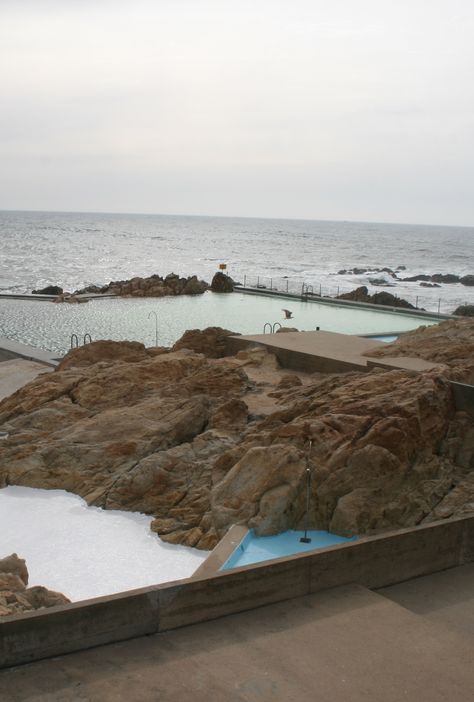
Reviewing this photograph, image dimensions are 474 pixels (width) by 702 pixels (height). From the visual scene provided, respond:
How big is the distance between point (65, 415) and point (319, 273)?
6267cm

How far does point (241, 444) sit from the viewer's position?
10.2 metres

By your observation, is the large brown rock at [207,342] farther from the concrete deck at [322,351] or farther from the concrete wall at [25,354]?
the concrete wall at [25,354]

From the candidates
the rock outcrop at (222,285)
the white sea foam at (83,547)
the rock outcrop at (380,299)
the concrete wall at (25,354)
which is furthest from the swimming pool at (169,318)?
the white sea foam at (83,547)

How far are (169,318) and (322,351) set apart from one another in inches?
511

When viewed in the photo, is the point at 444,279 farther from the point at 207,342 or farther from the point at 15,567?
the point at 15,567

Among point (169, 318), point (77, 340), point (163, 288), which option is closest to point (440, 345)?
point (77, 340)

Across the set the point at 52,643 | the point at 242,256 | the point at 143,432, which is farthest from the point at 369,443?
the point at 242,256

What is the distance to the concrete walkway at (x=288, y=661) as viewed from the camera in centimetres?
485

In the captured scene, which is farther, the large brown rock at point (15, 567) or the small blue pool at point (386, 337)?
the small blue pool at point (386, 337)

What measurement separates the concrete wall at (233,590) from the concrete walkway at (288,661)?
90 millimetres

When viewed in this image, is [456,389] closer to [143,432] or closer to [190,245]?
[143,432]

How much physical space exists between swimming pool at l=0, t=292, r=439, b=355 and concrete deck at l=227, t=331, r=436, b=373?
596 cm

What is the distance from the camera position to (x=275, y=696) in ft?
15.9

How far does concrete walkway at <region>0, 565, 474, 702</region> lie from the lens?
4848mm
